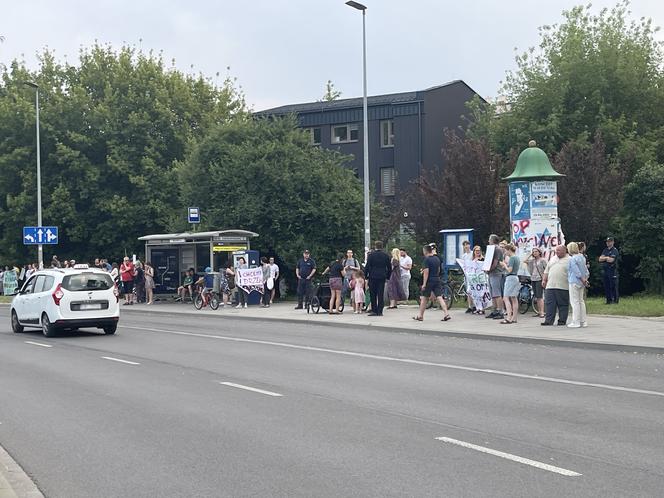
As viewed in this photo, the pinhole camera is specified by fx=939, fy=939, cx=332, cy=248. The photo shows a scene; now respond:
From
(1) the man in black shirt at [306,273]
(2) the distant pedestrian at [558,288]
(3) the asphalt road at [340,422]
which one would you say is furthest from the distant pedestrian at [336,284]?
(3) the asphalt road at [340,422]

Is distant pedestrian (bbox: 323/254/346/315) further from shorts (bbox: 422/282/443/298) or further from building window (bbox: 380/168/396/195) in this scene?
building window (bbox: 380/168/396/195)

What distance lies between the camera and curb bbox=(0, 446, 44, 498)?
21.8ft

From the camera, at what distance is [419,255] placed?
3412 cm

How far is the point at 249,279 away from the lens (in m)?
30.8

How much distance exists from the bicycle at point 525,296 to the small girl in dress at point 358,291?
4716 mm

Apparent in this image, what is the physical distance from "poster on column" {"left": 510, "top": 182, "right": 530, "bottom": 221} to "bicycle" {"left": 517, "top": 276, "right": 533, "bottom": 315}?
62.5 inches

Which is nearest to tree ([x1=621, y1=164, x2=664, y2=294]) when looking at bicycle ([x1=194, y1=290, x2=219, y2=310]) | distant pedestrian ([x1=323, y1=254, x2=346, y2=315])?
distant pedestrian ([x1=323, y1=254, x2=346, y2=315])

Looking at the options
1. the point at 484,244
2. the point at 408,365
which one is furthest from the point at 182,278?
the point at 408,365

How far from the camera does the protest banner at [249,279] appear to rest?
3067cm

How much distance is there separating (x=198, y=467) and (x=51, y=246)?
149ft

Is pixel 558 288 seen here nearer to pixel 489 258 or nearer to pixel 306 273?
pixel 489 258

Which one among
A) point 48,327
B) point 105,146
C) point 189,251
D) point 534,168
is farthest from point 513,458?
point 105,146

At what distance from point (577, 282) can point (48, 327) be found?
11.9 m

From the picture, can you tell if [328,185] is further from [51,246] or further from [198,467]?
[198,467]
